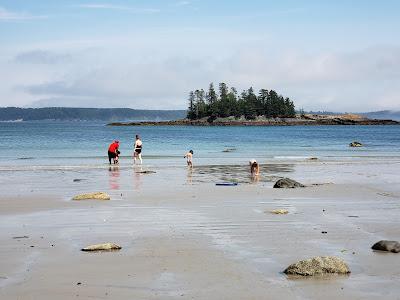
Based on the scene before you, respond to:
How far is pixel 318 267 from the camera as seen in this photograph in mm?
10172

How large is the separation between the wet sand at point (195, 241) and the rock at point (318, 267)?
19 cm

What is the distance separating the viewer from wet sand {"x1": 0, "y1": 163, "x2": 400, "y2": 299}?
9562mm

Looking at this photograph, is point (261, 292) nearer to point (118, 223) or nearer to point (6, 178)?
point (118, 223)

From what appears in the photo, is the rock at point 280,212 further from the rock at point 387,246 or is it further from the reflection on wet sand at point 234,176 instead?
the reflection on wet sand at point 234,176

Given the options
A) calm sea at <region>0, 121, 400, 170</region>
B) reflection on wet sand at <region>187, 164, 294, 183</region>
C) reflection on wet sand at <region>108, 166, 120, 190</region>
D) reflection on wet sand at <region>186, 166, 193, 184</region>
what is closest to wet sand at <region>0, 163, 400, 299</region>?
reflection on wet sand at <region>108, 166, 120, 190</region>

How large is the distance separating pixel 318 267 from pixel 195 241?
3.56 metres

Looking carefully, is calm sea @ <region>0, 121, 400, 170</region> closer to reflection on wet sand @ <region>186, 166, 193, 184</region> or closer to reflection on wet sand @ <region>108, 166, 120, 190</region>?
reflection on wet sand @ <region>108, 166, 120, 190</region>

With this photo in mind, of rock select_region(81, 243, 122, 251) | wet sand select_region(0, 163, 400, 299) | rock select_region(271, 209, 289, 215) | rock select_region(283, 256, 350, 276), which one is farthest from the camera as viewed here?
rock select_region(271, 209, 289, 215)

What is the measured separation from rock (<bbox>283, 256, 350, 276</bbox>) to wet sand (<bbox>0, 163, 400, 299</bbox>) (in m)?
0.19

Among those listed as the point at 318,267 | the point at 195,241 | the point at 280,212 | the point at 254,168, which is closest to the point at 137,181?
the point at 254,168

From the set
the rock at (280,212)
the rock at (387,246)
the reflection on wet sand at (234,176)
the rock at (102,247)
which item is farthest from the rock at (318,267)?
the reflection on wet sand at (234,176)

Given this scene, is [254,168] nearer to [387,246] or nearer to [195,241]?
[195,241]

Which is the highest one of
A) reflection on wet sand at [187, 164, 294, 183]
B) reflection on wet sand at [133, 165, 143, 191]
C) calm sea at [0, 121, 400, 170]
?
reflection on wet sand at [133, 165, 143, 191]

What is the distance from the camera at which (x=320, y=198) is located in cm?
2080
